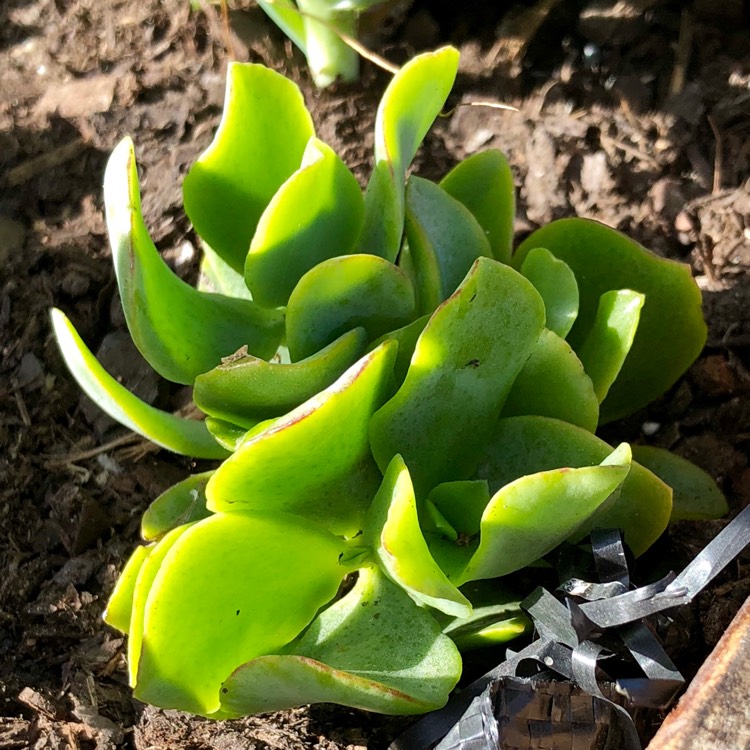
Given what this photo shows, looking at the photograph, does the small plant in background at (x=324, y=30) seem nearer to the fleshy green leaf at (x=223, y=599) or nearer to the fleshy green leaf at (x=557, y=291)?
the fleshy green leaf at (x=557, y=291)

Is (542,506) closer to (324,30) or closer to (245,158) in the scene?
(245,158)

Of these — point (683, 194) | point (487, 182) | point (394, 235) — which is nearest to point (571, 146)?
point (683, 194)

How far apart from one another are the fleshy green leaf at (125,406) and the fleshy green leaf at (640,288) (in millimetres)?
436

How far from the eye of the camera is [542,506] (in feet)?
2.20

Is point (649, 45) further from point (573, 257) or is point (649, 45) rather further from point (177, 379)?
point (177, 379)

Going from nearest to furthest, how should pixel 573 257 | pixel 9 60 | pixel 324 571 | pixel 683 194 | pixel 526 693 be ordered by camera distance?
pixel 526 693
pixel 324 571
pixel 573 257
pixel 683 194
pixel 9 60

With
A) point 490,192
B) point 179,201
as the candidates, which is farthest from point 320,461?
point 179,201

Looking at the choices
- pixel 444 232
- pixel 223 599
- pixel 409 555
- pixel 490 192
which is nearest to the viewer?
pixel 409 555

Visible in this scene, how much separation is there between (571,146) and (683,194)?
19 cm

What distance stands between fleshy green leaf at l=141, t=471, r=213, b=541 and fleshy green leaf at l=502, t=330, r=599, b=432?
0.35 m

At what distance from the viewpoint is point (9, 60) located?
1531mm

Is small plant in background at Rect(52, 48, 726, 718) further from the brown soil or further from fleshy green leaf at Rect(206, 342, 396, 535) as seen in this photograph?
the brown soil

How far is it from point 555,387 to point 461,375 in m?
0.11

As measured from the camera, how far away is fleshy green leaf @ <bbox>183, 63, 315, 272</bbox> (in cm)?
89
